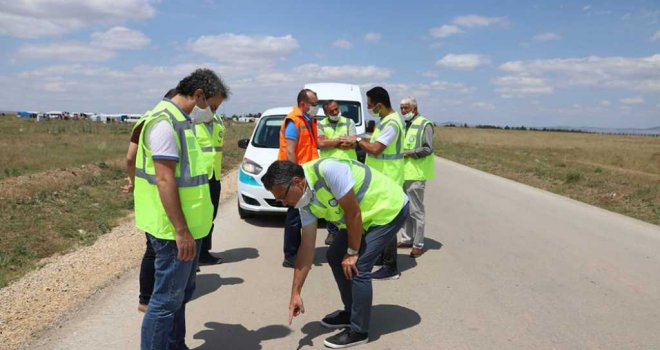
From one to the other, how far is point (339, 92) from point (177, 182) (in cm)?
844

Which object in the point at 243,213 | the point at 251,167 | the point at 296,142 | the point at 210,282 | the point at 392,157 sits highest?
the point at 296,142

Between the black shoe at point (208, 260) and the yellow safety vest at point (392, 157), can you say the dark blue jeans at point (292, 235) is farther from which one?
the yellow safety vest at point (392, 157)

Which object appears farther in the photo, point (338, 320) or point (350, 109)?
point (350, 109)

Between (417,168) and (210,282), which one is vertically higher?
(417,168)

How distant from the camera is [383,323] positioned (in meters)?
4.17

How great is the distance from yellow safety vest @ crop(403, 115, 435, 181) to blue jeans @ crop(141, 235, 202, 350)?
3.54 metres

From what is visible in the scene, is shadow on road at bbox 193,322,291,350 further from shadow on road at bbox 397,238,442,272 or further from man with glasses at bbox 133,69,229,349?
shadow on road at bbox 397,238,442,272

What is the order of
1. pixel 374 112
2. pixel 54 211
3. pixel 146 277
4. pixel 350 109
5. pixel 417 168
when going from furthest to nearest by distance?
pixel 350 109, pixel 54 211, pixel 417 168, pixel 374 112, pixel 146 277

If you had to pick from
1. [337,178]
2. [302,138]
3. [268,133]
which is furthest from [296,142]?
[268,133]

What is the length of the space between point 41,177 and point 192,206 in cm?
993

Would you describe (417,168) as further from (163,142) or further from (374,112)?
(163,142)

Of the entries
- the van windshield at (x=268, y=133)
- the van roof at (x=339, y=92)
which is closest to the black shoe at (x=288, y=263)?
the van windshield at (x=268, y=133)

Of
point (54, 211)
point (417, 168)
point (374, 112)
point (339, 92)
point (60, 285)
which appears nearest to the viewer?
point (60, 285)

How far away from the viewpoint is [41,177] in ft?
36.8
